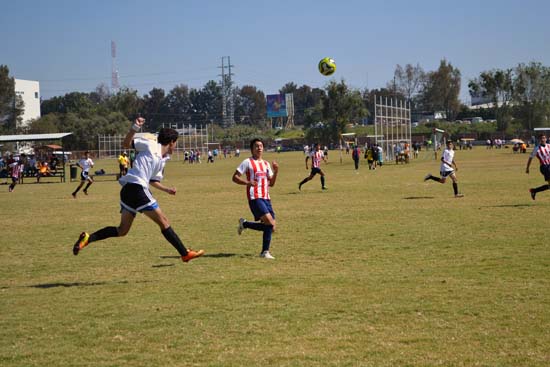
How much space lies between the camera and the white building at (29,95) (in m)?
126

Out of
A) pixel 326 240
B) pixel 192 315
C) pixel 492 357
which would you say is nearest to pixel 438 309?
pixel 492 357

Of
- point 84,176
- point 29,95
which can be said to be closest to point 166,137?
point 84,176

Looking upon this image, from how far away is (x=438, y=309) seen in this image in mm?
7660

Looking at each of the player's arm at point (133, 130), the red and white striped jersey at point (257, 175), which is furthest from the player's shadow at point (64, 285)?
the red and white striped jersey at point (257, 175)

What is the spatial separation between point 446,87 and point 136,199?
151081 millimetres

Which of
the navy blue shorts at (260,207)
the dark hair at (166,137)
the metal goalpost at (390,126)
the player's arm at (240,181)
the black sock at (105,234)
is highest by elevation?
the metal goalpost at (390,126)

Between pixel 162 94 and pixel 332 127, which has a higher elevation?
pixel 162 94

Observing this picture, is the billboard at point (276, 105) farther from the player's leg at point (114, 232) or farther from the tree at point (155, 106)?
the player's leg at point (114, 232)

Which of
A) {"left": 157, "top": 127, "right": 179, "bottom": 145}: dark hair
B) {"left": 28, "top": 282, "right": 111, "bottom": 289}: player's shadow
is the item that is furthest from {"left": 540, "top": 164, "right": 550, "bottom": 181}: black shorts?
{"left": 28, "top": 282, "right": 111, "bottom": 289}: player's shadow

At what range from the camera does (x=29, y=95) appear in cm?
12912

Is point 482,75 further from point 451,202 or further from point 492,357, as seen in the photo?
point 492,357

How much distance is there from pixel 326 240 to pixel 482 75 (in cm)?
11216

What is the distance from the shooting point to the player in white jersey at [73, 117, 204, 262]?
972 centimetres

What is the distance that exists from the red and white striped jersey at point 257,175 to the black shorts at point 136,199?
2.63 m
